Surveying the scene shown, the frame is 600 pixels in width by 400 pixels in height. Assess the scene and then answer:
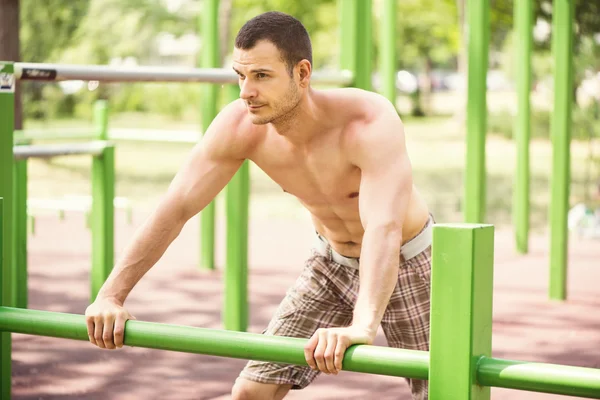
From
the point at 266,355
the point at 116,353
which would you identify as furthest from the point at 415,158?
the point at 266,355

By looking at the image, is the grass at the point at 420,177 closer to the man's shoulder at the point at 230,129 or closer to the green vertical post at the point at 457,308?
the man's shoulder at the point at 230,129

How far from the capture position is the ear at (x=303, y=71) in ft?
8.23

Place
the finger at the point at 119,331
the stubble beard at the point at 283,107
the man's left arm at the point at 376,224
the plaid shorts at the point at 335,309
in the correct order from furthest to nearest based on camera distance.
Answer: the plaid shorts at the point at 335,309, the stubble beard at the point at 283,107, the finger at the point at 119,331, the man's left arm at the point at 376,224

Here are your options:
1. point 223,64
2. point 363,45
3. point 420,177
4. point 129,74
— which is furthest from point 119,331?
point 223,64

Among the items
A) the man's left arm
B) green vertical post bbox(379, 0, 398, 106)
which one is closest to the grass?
green vertical post bbox(379, 0, 398, 106)

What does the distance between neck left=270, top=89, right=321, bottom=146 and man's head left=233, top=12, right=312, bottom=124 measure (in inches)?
5.2

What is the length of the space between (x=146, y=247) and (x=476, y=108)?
319 centimetres

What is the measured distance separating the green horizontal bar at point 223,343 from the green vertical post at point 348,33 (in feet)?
9.70

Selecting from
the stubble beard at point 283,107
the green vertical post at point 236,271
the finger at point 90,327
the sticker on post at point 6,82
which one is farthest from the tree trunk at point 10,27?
the finger at point 90,327

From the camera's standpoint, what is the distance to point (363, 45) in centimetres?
494

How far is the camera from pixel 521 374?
67.9 inches

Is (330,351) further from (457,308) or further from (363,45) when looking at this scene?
(363,45)

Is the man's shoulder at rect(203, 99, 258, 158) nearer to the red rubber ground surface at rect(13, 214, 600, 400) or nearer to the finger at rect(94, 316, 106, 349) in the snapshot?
the finger at rect(94, 316, 106, 349)

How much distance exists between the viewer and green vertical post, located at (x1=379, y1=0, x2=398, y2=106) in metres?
6.12
